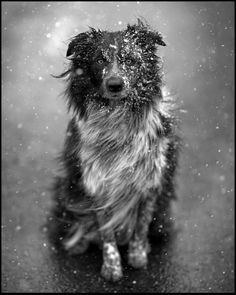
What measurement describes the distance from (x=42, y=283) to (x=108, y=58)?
2444mm

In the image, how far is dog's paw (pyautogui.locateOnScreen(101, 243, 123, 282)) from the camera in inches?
168

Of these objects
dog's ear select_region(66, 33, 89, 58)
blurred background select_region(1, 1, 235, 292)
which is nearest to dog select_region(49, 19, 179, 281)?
dog's ear select_region(66, 33, 89, 58)

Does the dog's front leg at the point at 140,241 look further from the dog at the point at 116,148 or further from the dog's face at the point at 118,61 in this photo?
the dog's face at the point at 118,61

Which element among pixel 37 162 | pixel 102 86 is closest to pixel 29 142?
pixel 37 162

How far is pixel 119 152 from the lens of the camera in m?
3.35

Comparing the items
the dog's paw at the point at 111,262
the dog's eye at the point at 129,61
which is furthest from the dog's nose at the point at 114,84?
the dog's paw at the point at 111,262

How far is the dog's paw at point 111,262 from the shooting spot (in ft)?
14.0

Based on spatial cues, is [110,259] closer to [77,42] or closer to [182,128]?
[182,128]

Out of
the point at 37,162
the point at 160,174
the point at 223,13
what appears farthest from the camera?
the point at 223,13

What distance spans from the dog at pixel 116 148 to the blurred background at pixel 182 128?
19cm

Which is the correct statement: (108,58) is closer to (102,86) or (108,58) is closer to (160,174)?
(102,86)

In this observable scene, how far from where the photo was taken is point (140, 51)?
9.13ft

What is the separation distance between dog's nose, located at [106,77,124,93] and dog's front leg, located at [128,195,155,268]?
1.77 metres

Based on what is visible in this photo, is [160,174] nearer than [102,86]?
No
